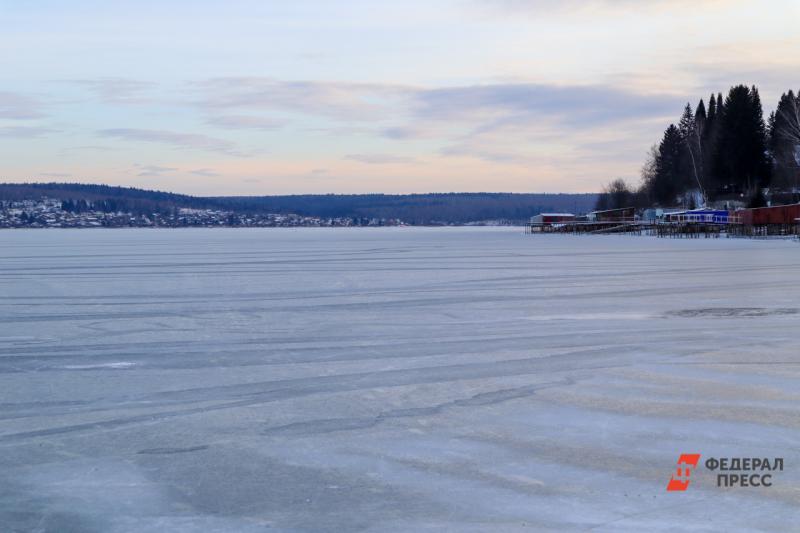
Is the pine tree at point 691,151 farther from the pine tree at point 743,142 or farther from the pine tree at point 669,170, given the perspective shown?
the pine tree at point 743,142

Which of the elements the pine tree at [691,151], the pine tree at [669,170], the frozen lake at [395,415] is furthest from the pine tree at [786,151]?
→ the frozen lake at [395,415]

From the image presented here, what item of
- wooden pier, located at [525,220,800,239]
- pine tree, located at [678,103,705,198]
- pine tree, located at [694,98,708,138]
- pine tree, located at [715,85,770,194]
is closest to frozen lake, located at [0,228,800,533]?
wooden pier, located at [525,220,800,239]

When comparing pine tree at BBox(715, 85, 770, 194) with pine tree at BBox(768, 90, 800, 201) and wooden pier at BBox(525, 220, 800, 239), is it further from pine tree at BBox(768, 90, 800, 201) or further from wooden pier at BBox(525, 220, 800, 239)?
wooden pier at BBox(525, 220, 800, 239)

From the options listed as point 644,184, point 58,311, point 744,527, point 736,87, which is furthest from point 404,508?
point 644,184

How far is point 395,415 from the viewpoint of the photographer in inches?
291

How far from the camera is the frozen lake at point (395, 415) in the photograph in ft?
16.6

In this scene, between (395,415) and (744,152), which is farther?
(744,152)

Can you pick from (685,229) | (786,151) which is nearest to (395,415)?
(685,229)

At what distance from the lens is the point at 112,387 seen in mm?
8742

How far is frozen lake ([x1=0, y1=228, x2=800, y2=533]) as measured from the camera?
5.07m

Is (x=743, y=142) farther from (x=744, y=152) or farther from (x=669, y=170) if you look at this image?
(x=669, y=170)

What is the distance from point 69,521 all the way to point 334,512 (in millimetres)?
1443

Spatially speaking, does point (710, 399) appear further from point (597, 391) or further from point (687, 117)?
point (687, 117)

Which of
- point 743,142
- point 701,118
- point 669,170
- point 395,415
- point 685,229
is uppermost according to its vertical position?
point 701,118
